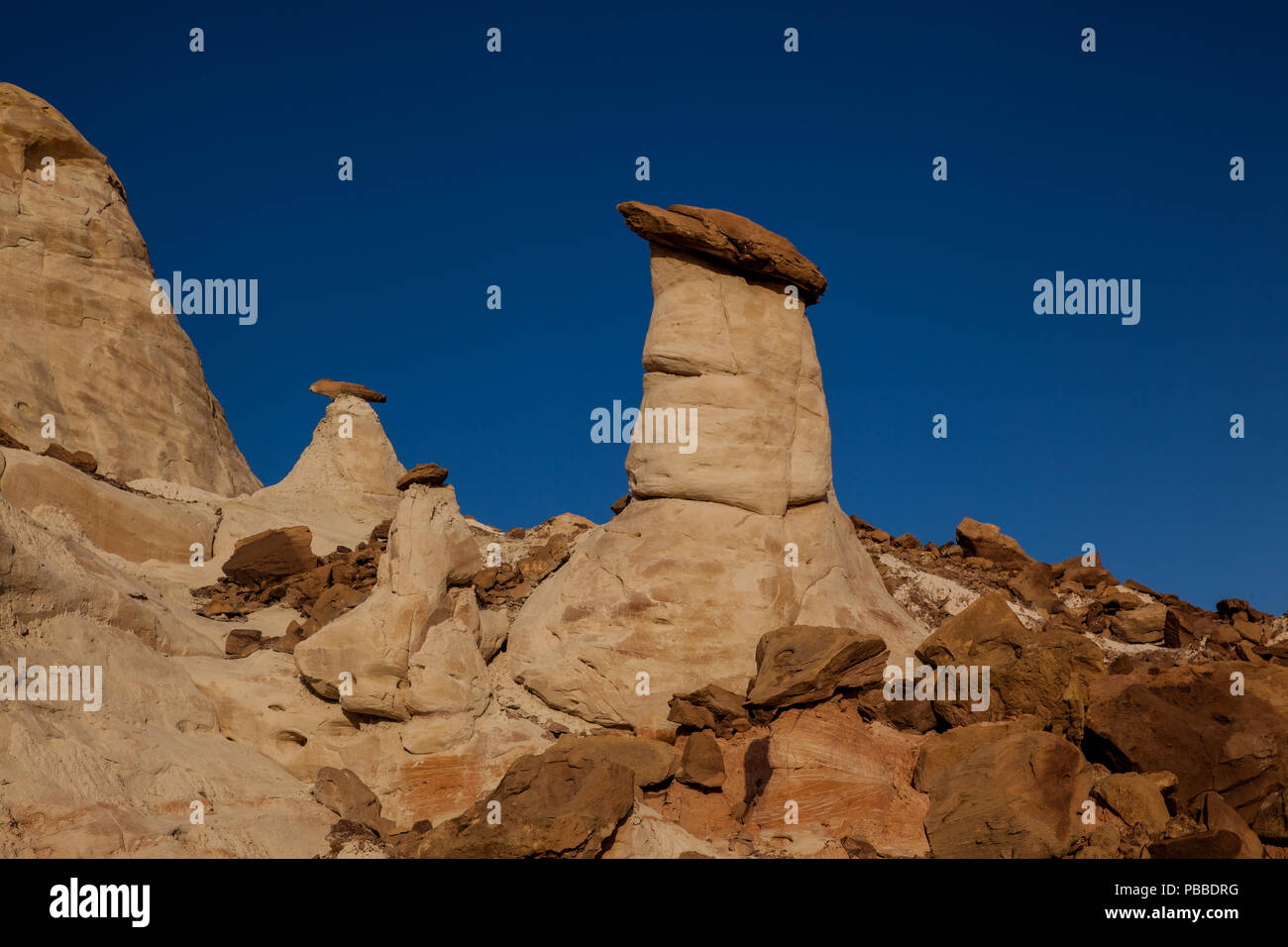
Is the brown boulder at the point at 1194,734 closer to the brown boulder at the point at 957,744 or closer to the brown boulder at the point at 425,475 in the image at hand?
the brown boulder at the point at 957,744

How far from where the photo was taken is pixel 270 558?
1905 cm

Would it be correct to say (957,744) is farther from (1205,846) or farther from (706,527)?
(706,527)

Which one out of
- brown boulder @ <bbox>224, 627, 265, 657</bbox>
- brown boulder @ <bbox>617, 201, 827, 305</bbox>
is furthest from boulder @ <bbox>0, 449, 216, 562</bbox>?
brown boulder @ <bbox>617, 201, 827, 305</bbox>

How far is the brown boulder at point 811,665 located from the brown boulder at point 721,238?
4.76 metres

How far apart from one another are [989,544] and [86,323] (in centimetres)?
2247

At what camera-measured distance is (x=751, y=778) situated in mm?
12289

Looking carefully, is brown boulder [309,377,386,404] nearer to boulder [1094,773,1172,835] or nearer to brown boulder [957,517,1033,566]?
brown boulder [957,517,1033,566]

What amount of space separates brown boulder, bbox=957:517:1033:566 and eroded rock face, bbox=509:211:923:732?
6.44 metres

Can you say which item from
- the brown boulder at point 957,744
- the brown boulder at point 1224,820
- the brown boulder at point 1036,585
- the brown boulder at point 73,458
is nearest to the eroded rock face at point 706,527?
the brown boulder at point 957,744

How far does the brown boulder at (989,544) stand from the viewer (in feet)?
70.7

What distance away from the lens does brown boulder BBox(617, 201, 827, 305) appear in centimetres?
1490

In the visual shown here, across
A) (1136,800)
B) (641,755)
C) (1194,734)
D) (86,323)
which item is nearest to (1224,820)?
(1136,800)
